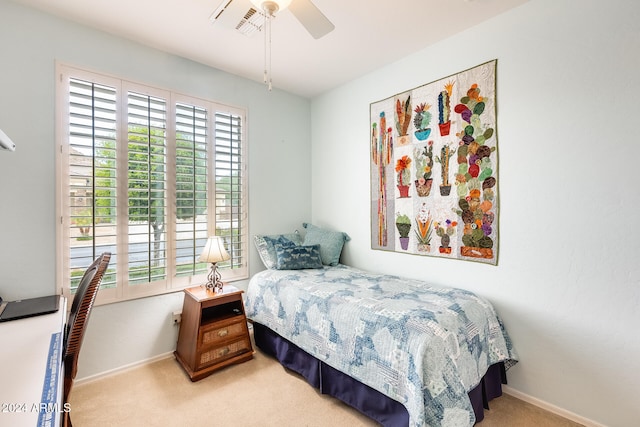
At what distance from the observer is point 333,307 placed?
2094mm

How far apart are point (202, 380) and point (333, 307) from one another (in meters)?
1.21

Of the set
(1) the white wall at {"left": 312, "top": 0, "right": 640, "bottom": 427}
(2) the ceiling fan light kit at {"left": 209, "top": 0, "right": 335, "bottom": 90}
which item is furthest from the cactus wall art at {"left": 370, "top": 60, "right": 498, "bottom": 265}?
(2) the ceiling fan light kit at {"left": 209, "top": 0, "right": 335, "bottom": 90}

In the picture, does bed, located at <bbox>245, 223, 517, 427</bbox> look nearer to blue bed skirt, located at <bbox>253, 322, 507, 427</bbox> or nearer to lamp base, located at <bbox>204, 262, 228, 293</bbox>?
blue bed skirt, located at <bbox>253, 322, 507, 427</bbox>

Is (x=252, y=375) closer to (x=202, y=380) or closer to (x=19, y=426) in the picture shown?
(x=202, y=380)

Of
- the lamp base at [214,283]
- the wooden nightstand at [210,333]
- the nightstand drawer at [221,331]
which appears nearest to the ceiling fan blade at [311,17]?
the lamp base at [214,283]

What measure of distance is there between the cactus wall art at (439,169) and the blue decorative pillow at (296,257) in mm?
629

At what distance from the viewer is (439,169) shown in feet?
8.18

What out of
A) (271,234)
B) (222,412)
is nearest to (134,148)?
(271,234)

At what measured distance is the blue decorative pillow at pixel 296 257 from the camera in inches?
116

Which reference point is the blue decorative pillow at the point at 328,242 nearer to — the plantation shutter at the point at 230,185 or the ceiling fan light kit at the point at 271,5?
the plantation shutter at the point at 230,185

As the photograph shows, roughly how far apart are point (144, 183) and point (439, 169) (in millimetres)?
2481

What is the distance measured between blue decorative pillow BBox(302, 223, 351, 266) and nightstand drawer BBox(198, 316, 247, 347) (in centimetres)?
105

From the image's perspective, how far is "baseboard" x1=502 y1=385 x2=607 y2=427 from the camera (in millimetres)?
1850

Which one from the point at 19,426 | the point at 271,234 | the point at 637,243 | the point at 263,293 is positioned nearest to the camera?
the point at 19,426
